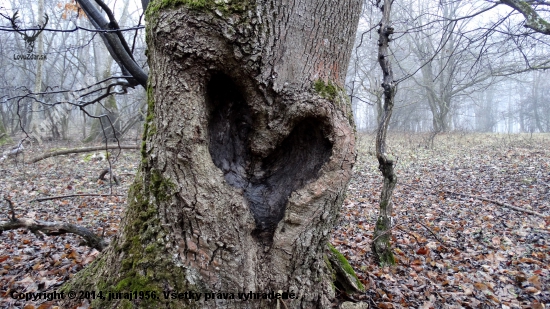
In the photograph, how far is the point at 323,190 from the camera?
219cm

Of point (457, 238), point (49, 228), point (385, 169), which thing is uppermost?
point (385, 169)

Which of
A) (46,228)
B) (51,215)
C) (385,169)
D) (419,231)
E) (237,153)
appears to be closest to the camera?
(237,153)

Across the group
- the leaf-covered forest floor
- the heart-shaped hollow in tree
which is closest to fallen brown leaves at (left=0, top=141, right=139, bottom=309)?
the leaf-covered forest floor

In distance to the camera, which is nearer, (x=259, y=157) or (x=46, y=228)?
(x=259, y=157)

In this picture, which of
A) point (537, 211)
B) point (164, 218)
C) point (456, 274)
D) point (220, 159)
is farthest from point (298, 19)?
point (537, 211)

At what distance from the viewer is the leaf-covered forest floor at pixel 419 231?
3133 mm

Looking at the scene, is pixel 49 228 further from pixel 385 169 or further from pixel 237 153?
pixel 385 169

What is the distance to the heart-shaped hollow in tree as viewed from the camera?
2.29 meters

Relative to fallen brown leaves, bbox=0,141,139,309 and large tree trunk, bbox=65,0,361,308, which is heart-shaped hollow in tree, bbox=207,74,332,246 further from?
fallen brown leaves, bbox=0,141,139,309

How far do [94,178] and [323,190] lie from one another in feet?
26.1

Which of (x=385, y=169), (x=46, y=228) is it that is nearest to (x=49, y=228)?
(x=46, y=228)

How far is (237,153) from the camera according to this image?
7.84ft

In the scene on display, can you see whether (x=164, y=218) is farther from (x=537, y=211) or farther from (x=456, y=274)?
(x=537, y=211)

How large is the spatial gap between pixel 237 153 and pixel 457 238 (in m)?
3.90
